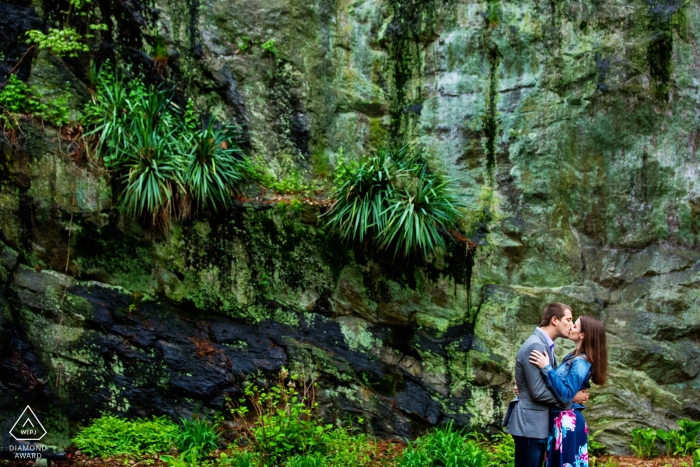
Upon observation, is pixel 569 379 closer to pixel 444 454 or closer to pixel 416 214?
pixel 444 454

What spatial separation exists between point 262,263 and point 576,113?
176 inches

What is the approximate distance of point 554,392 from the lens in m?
3.32

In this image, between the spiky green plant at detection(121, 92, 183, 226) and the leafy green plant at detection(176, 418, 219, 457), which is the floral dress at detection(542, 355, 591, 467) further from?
the spiky green plant at detection(121, 92, 183, 226)

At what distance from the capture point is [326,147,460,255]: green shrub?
5.42 metres

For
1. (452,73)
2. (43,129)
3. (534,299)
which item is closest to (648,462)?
(534,299)

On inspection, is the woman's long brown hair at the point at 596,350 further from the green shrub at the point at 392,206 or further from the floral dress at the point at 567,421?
the green shrub at the point at 392,206

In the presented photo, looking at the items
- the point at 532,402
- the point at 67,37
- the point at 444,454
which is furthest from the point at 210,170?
the point at 532,402

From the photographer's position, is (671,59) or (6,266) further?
(671,59)

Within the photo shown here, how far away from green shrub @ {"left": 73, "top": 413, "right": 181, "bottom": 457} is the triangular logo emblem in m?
0.39

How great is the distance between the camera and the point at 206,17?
22.1 ft

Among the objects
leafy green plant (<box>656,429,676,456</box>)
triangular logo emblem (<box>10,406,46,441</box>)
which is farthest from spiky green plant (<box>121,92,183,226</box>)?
leafy green plant (<box>656,429,676,456</box>)

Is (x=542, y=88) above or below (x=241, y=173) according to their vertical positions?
above

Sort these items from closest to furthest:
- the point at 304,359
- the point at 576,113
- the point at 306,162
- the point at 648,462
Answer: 1. the point at 648,462
2. the point at 304,359
3. the point at 576,113
4. the point at 306,162

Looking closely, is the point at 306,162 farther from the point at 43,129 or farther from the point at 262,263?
the point at 43,129
